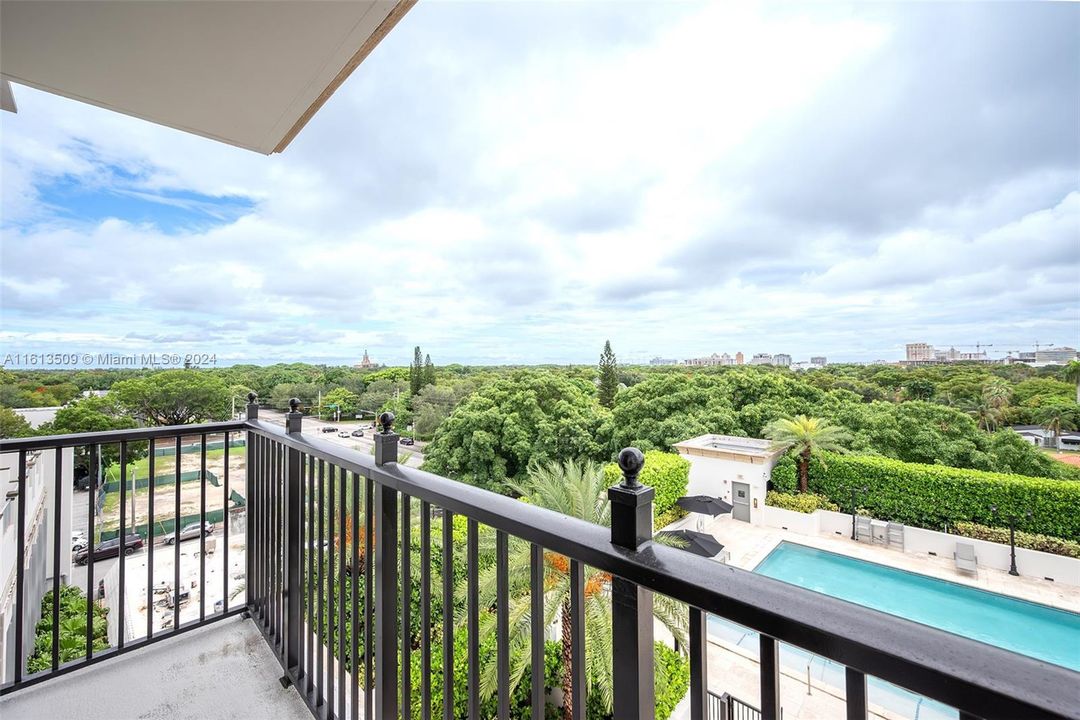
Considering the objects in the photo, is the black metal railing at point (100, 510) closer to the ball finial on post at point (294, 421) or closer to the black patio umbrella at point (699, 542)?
the ball finial on post at point (294, 421)

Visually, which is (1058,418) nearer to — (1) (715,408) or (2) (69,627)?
(1) (715,408)

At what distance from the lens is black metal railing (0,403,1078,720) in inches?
14.8

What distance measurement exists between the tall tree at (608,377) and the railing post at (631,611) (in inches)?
801

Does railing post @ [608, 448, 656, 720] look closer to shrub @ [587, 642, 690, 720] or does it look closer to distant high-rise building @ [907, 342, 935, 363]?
shrub @ [587, 642, 690, 720]

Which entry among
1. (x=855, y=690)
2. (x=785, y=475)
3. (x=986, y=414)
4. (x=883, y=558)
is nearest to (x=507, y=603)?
(x=855, y=690)

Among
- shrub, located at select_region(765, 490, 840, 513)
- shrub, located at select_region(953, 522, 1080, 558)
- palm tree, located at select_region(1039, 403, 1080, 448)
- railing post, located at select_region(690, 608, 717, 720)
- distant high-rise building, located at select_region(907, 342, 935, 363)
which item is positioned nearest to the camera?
railing post, located at select_region(690, 608, 717, 720)

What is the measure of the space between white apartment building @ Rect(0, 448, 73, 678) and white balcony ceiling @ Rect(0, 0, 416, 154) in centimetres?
120

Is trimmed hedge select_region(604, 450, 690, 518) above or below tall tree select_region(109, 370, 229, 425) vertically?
below

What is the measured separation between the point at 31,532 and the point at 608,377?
20089mm

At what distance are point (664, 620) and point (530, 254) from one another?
2577 centimetres

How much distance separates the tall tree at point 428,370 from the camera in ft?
63.9

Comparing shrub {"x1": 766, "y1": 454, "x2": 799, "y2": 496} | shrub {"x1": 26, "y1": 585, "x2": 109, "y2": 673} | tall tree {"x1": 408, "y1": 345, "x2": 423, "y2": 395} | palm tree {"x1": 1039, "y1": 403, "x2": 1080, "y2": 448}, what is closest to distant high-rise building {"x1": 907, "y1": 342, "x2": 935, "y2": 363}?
palm tree {"x1": 1039, "y1": 403, "x2": 1080, "y2": 448}

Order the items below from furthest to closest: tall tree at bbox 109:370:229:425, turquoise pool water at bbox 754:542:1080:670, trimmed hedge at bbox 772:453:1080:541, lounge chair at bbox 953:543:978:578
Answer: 1. trimmed hedge at bbox 772:453:1080:541
2. lounge chair at bbox 953:543:978:578
3. turquoise pool water at bbox 754:542:1080:670
4. tall tree at bbox 109:370:229:425

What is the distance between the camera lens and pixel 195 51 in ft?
3.63
